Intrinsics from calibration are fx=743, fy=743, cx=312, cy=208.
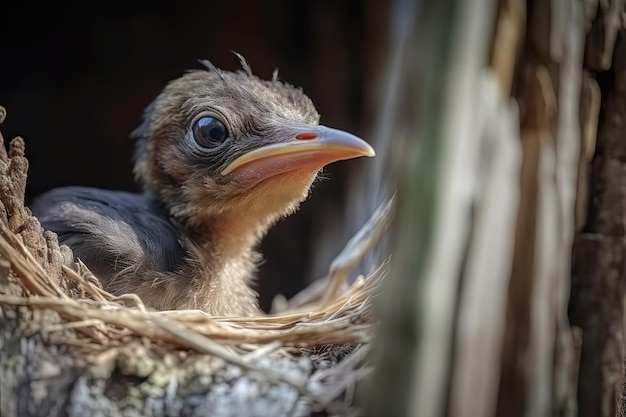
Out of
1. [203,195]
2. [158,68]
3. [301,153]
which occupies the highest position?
[158,68]

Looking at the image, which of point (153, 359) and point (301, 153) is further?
point (301, 153)

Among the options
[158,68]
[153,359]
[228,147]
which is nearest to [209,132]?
[228,147]

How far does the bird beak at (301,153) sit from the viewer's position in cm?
207

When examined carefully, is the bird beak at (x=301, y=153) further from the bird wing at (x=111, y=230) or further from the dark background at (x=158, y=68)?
the dark background at (x=158, y=68)

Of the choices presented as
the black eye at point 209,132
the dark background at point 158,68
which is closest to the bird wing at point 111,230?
the black eye at point 209,132

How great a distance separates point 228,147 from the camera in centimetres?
248

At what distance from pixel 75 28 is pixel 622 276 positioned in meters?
3.16

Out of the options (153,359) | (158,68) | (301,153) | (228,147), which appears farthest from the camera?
(158,68)

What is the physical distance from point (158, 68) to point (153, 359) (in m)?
2.66

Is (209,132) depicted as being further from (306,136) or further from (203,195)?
(306,136)

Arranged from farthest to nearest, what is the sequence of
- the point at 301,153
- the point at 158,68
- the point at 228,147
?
the point at 158,68 < the point at 228,147 < the point at 301,153

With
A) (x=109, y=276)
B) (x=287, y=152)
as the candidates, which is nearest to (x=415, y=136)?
(x=287, y=152)

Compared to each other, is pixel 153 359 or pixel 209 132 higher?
pixel 209 132

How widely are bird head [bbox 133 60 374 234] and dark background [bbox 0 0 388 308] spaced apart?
1046mm
